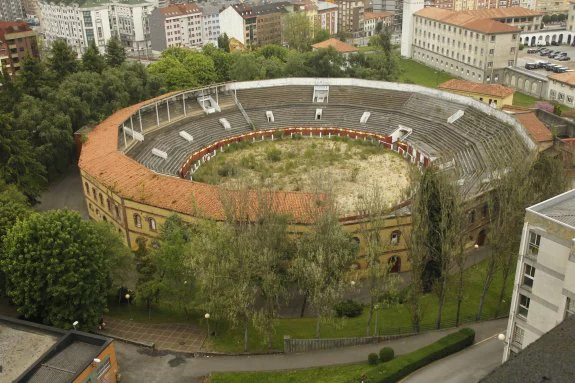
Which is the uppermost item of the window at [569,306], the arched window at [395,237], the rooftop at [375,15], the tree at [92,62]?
the tree at [92,62]

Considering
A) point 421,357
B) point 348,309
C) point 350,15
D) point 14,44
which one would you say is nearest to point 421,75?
point 350,15

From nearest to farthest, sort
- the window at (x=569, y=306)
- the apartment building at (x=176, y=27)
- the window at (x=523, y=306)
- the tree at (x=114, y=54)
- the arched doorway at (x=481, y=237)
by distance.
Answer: the window at (x=569, y=306)
the window at (x=523, y=306)
the arched doorway at (x=481, y=237)
the tree at (x=114, y=54)
the apartment building at (x=176, y=27)

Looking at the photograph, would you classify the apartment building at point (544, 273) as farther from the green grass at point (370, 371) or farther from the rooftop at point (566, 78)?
the rooftop at point (566, 78)

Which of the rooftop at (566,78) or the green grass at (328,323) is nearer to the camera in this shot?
the green grass at (328,323)

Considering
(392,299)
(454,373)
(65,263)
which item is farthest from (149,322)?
(454,373)

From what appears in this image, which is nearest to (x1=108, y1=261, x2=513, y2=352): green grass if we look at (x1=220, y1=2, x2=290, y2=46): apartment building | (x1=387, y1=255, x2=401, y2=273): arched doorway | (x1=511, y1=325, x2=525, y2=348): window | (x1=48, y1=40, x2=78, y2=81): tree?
(x1=387, y1=255, x2=401, y2=273): arched doorway

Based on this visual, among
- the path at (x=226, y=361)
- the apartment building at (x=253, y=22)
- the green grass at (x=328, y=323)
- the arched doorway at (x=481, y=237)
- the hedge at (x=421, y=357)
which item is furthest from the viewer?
the apartment building at (x=253, y=22)

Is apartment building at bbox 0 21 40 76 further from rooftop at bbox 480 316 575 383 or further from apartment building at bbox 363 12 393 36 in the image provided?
rooftop at bbox 480 316 575 383

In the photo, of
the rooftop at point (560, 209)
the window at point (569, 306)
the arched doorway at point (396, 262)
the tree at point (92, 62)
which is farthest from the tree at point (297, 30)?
the window at point (569, 306)

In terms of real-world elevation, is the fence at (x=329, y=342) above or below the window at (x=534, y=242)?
below
